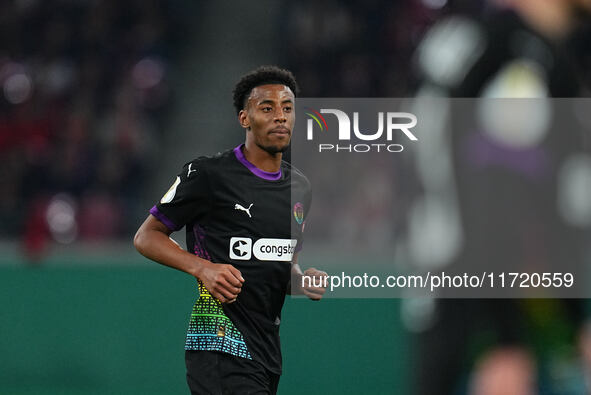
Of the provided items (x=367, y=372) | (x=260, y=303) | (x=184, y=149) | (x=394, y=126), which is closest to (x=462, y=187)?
(x=260, y=303)

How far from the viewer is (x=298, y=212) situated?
3436 millimetres

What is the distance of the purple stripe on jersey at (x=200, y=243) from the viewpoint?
3236 millimetres

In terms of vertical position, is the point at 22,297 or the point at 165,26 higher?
the point at 165,26

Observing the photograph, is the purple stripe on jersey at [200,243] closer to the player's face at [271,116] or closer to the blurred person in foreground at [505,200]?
the player's face at [271,116]

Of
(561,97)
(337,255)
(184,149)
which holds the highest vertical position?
(184,149)

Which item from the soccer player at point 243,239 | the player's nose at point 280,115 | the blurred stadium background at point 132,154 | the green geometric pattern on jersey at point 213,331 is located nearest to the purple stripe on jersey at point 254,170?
the soccer player at point 243,239

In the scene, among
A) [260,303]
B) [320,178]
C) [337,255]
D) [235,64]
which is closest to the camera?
[260,303]

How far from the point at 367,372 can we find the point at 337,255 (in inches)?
34.2

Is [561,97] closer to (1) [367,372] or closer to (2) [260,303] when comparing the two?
(2) [260,303]

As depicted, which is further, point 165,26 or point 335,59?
point 165,26

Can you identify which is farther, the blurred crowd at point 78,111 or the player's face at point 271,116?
the blurred crowd at point 78,111

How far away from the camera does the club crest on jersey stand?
11.2 feet

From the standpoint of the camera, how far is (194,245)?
3281 millimetres

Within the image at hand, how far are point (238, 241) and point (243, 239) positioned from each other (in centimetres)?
2
